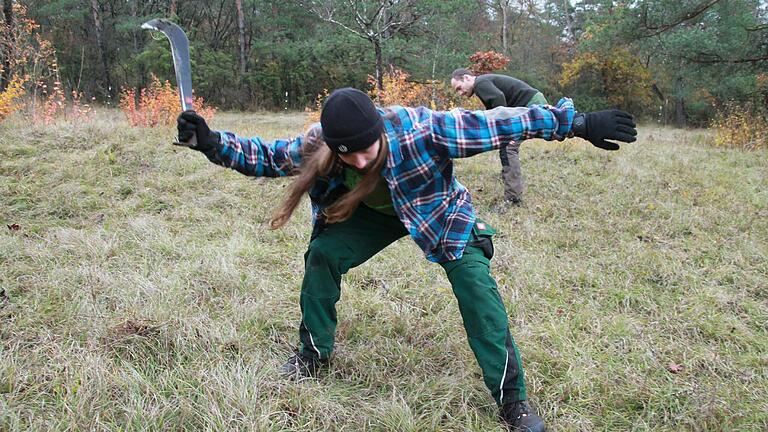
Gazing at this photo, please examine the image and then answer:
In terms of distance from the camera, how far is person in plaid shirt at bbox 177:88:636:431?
77.3 inches

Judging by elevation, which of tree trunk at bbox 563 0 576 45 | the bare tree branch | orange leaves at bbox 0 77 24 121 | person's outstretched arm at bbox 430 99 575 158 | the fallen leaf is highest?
tree trunk at bbox 563 0 576 45

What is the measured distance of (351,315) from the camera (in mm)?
3066

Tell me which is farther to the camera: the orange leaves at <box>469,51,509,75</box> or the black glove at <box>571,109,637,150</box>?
the orange leaves at <box>469,51,509,75</box>

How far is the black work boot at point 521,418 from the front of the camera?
7.06 ft

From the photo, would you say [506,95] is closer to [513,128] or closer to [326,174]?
[513,128]

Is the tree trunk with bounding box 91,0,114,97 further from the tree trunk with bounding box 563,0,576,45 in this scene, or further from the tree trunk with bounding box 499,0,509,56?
the tree trunk with bounding box 563,0,576,45

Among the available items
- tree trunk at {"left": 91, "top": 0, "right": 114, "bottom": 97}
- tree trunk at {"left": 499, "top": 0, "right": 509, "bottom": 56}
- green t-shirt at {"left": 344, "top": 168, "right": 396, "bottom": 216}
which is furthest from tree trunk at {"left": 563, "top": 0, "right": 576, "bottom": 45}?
green t-shirt at {"left": 344, "top": 168, "right": 396, "bottom": 216}

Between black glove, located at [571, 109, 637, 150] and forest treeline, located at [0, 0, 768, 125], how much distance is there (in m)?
11.1

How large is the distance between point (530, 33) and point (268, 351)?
27.4 metres

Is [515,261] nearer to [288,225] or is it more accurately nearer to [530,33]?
[288,225]

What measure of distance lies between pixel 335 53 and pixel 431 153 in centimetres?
1874

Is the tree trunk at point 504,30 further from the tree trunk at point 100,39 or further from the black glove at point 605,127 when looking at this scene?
the black glove at point 605,127

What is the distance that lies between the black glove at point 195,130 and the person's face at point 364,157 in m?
0.50

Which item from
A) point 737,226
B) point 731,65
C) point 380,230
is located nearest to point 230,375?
point 380,230
